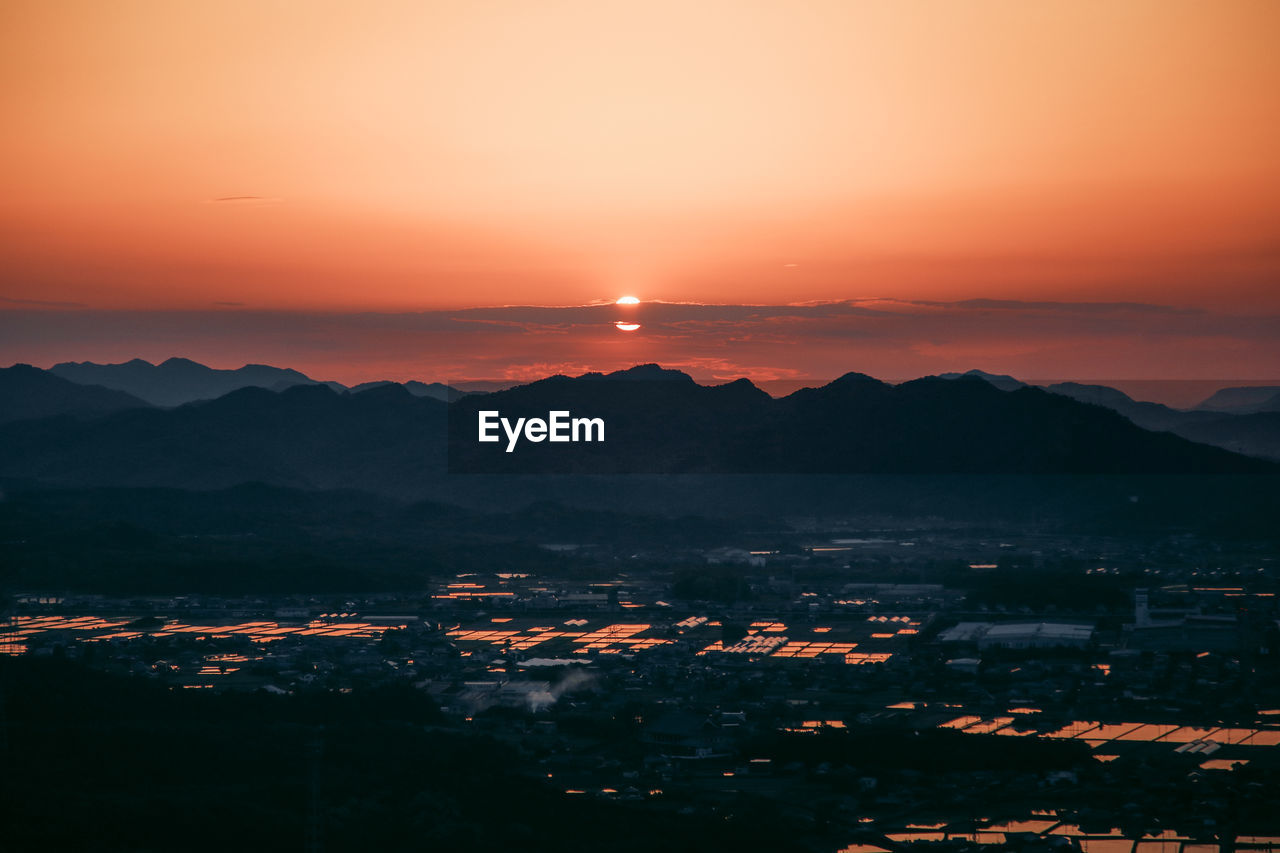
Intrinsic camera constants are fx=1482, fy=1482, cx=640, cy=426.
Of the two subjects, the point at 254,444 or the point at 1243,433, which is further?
the point at 1243,433

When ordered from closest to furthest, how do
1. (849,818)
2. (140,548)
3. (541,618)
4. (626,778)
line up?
(849,818) < (626,778) < (541,618) < (140,548)

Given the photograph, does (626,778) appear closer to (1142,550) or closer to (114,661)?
Result: (114,661)

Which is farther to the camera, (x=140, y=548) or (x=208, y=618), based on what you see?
(x=140, y=548)

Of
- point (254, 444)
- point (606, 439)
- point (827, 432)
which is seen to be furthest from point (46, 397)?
point (827, 432)

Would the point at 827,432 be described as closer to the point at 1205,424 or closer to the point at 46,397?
the point at 1205,424

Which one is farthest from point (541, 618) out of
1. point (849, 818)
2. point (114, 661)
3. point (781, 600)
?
point (849, 818)
